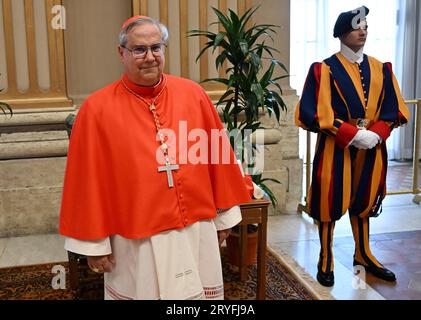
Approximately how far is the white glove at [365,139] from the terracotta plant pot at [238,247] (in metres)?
0.98

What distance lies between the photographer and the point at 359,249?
374 centimetres

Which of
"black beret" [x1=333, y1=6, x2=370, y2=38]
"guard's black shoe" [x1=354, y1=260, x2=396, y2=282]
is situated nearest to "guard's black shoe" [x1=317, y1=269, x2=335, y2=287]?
"guard's black shoe" [x1=354, y1=260, x2=396, y2=282]

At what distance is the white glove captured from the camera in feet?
10.8

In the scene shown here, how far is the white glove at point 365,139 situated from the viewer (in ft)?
10.8

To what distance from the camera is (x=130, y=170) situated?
2.12 m

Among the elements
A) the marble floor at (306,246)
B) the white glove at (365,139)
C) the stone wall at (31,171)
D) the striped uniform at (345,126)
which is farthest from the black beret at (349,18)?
the stone wall at (31,171)

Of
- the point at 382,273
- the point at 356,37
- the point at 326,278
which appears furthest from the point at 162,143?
the point at 382,273

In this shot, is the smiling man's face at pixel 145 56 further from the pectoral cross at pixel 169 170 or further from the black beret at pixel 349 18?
the black beret at pixel 349 18

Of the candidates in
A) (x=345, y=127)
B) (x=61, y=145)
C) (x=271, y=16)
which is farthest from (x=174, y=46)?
(x=345, y=127)

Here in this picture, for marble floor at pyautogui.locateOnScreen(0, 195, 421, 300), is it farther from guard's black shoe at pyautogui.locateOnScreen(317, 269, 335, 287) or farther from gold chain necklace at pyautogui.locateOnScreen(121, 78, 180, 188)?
gold chain necklace at pyautogui.locateOnScreen(121, 78, 180, 188)

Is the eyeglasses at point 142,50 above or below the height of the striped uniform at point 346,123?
above

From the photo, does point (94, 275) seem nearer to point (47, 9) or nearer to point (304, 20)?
point (47, 9)

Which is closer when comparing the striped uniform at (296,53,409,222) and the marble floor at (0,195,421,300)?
the striped uniform at (296,53,409,222)

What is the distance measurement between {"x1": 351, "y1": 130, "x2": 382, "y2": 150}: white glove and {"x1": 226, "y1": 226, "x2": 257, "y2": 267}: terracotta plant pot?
985mm
